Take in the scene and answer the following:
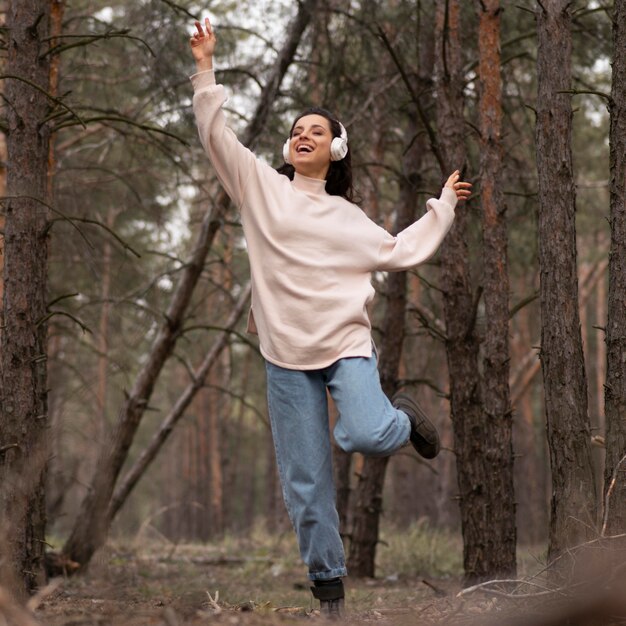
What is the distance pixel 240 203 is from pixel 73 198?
5696mm

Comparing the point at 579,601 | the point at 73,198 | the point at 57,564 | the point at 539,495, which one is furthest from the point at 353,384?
the point at 539,495

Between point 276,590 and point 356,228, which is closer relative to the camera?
point 356,228

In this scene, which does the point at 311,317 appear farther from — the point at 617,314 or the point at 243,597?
the point at 243,597

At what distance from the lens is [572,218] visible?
4.50 meters

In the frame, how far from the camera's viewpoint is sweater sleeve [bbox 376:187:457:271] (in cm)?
443

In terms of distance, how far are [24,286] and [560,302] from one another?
8.71 feet

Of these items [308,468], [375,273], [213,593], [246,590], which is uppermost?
Result: [375,273]

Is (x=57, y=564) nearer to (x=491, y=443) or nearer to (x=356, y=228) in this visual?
(x=491, y=443)

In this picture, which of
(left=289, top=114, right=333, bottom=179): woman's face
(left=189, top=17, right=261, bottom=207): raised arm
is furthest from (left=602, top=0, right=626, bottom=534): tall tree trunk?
(left=189, top=17, right=261, bottom=207): raised arm

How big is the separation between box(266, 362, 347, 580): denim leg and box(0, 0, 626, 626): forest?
0.34m

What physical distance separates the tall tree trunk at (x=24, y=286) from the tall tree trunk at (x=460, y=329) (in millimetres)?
2632

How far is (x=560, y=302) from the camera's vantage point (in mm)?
4371

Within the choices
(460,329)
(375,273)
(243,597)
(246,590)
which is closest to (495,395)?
(460,329)

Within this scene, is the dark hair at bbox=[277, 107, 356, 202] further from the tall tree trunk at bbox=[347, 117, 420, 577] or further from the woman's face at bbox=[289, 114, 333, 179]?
the tall tree trunk at bbox=[347, 117, 420, 577]
